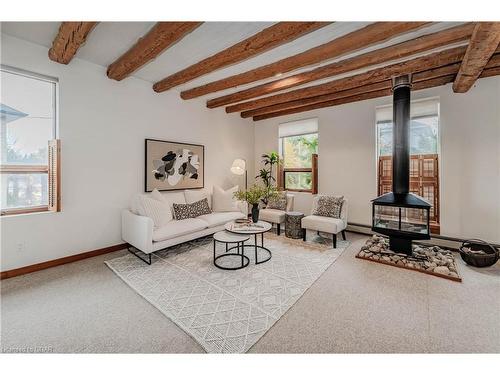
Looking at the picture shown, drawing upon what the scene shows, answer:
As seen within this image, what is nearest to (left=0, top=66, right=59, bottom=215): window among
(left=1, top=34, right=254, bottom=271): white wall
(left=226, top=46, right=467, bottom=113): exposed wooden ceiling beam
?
(left=1, top=34, right=254, bottom=271): white wall

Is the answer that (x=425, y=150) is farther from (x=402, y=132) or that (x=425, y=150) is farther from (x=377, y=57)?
(x=377, y=57)

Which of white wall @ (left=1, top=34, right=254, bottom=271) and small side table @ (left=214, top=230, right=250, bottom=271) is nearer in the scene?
white wall @ (left=1, top=34, right=254, bottom=271)

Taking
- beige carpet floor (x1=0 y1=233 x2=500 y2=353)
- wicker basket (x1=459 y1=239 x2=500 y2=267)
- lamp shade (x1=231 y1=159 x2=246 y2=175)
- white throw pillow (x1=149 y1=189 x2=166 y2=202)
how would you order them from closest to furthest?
beige carpet floor (x1=0 y1=233 x2=500 y2=353) < wicker basket (x1=459 y1=239 x2=500 y2=267) < white throw pillow (x1=149 y1=189 x2=166 y2=202) < lamp shade (x1=231 y1=159 x2=246 y2=175)

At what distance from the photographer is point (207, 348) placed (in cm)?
155

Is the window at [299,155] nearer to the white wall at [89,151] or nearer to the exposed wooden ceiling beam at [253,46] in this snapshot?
the white wall at [89,151]

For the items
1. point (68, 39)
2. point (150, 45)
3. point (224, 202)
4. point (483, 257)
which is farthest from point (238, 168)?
point (483, 257)

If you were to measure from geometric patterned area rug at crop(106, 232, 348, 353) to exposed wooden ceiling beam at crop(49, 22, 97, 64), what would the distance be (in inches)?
103

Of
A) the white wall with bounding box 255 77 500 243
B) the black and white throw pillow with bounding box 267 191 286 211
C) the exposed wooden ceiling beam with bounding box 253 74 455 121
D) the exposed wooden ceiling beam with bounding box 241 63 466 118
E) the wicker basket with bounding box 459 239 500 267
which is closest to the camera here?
the wicker basket with bounding box 459 239 500 267

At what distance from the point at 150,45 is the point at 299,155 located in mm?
3856

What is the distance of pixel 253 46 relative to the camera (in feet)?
7.73

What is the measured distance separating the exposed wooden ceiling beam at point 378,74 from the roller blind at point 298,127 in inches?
42.1

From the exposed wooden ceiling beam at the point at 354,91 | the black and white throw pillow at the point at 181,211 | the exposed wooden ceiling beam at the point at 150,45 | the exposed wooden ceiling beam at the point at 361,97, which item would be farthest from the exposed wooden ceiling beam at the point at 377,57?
the black and white throw pillow at the point at 181,211

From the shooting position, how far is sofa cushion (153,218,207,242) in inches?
118

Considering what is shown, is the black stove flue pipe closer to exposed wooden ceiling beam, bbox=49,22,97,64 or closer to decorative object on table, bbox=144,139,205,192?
decorative object on table, bbox=144,139,205,192
